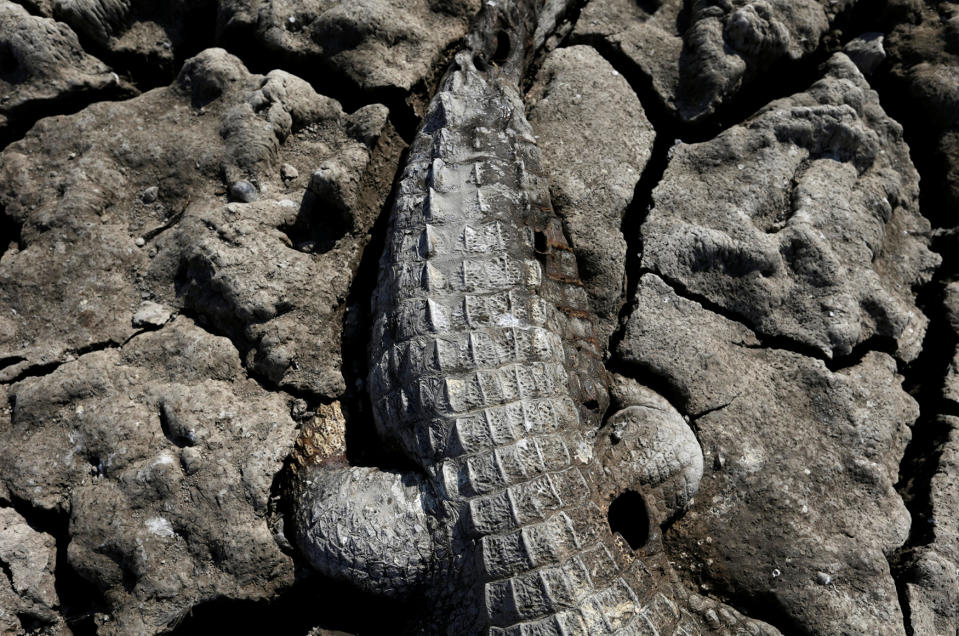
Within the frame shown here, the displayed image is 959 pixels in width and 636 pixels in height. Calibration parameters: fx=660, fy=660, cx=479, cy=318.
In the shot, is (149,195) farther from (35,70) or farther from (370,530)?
(370,530)

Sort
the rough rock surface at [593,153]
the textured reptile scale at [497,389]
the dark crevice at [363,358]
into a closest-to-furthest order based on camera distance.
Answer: the textured reptile scale at [497,389], the dark crevice at [363,358], the rough rock surface at [593,153]

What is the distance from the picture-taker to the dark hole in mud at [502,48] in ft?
10.6

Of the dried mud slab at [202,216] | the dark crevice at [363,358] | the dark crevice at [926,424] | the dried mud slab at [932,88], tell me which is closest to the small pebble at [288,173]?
the dried mud slab at [202,216]

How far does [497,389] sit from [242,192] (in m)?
1.52

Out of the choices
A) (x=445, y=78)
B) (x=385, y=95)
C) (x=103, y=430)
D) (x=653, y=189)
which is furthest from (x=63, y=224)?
(x=653, y=189)

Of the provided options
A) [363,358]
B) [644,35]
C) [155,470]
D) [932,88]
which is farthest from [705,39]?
[155,470]

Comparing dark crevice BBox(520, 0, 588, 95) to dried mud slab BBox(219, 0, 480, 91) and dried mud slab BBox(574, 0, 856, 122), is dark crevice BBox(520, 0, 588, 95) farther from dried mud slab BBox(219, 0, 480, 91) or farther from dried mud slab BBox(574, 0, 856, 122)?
dried mud slab BBox(219, 0, 480, 91)

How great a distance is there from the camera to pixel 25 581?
2.28m

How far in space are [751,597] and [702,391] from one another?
0.80 metres

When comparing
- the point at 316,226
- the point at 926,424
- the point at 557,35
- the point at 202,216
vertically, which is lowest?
the point at 202,216

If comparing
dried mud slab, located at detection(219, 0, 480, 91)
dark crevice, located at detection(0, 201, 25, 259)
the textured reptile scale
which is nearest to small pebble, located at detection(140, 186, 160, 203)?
dark crevice, located at detection(0, 201, 25, 259)

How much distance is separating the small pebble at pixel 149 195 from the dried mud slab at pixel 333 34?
917 mm

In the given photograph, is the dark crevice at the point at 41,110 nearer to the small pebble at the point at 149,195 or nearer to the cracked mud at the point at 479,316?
the cracked mud at the point at 479,316

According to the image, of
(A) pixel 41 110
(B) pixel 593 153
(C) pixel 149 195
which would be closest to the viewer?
(C) pixel 149 195
